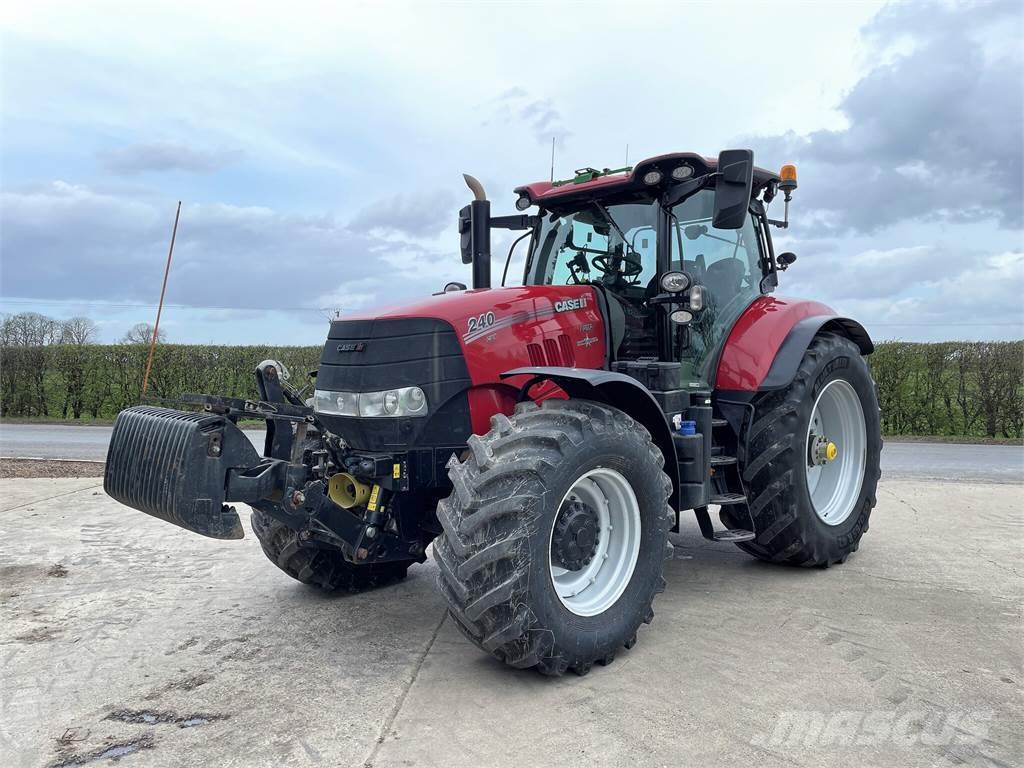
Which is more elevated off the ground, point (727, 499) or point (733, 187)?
point (733, 187)

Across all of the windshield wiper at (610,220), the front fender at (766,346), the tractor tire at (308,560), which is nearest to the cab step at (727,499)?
the front fender at (766,346)

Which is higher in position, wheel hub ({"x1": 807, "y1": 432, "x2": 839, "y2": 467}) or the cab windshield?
the cab windshield

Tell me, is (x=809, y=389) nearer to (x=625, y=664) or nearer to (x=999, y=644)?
(x=999, y=644)

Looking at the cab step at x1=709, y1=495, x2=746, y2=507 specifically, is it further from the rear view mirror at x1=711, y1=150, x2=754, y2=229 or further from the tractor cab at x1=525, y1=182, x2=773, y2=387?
the rear view mirror at x1=711, y1=150, x2=754, y2=229

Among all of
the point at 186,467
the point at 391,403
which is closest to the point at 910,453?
the point at 391,403

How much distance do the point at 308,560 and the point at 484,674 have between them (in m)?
1.49

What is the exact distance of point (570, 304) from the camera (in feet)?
14.8

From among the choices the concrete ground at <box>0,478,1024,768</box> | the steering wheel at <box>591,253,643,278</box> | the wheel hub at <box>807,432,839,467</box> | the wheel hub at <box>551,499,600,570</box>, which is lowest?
the concrete ground at <box>0,478,1024,768</box>

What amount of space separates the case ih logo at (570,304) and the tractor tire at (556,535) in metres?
0.84

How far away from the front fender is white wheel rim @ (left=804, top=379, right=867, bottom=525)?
62 cm

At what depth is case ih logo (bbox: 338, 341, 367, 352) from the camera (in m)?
3.88

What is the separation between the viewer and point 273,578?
5.12 metres

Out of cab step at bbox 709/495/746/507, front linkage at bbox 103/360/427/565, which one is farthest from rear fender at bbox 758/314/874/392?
front linkage at bbox 103/360/427/565

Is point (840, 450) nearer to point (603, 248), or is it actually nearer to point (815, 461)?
point (815, 461)
